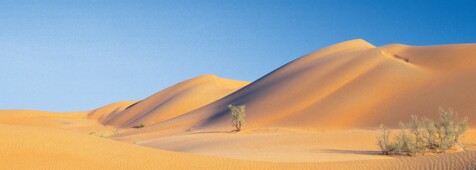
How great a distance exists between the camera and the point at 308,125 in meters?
36.2

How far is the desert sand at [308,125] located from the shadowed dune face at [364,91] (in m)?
0.07

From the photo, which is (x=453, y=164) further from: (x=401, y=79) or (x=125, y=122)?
(x=125, y=122)

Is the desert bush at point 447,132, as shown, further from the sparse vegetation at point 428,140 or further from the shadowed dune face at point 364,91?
the shadowed dune face at point 364,91

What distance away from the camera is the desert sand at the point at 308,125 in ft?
39.8

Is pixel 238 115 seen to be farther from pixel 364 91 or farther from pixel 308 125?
pixel 364 91

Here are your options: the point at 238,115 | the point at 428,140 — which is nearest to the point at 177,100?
the point at 238,115

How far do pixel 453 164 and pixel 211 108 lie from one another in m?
42.3

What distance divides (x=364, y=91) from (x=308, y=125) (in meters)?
5.75

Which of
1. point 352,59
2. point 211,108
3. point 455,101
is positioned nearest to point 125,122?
point 211,108

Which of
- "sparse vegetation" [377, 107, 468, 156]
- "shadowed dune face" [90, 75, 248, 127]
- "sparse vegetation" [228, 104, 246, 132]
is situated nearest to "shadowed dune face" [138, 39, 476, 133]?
"sparse vegetation" [228, 104, 246, 132]

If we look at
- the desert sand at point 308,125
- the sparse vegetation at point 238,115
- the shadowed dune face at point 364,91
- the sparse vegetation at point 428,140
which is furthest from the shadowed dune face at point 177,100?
the sparse vegetation at point 428,140

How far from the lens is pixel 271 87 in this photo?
48250 mm

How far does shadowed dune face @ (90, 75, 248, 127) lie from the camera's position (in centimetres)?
7269

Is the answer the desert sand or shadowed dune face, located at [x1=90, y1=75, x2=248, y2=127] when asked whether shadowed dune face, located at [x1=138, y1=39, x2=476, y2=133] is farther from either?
shadowed dune face, located at [x1=90, y1=75, x2=248, y2=127]
